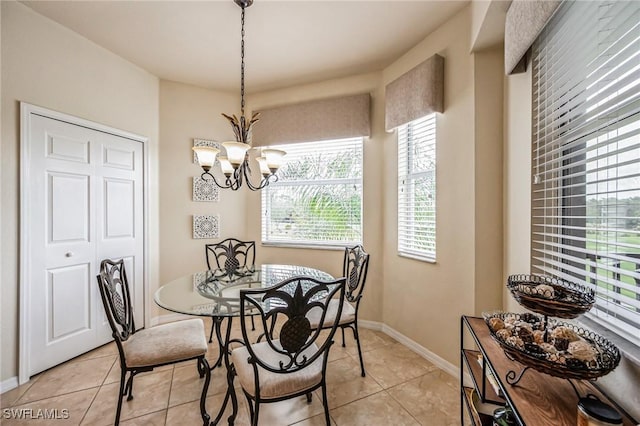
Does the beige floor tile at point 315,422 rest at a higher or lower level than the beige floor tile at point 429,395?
higher

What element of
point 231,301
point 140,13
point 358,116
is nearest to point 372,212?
point 358,116

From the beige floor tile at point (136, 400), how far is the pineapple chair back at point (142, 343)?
0.08 meters

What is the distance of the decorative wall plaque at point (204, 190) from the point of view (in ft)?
10.8

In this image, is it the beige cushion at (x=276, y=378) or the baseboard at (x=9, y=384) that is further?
the baseboard at (x=9, y=384)

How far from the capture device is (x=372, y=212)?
3004 millimetres

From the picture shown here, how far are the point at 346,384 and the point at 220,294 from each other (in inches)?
45.6

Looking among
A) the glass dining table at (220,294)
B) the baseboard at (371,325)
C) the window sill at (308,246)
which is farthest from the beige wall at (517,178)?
the window sill at (308,246)

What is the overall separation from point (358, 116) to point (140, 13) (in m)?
2.09

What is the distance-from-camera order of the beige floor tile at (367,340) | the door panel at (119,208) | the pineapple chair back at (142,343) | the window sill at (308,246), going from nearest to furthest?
the pineapple chair back at (142,343) → the beige floor tile at (367,340) → the door panel at (119,208) → the window sill at (308,246)

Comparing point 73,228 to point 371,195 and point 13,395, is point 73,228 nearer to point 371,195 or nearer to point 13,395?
point 13,395

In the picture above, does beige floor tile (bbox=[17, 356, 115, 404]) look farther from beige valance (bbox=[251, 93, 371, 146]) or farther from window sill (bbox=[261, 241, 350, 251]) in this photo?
beige valance (bbox=[251, 93, 371, 146])

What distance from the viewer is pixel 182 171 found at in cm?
326

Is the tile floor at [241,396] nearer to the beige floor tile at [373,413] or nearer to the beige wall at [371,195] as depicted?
the beige floor tile at [373,413]

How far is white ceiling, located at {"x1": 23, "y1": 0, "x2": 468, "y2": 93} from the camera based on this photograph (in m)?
2.06
